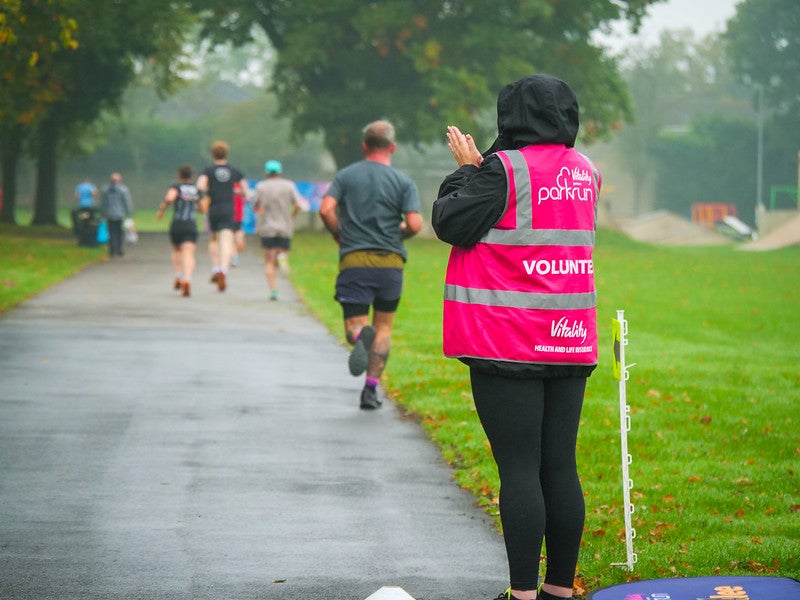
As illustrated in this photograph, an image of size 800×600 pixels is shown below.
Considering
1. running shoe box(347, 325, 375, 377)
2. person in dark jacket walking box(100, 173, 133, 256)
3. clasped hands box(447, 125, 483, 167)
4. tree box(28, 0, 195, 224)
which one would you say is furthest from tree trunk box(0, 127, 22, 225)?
clasped hands box(447, 125, 483, 167)

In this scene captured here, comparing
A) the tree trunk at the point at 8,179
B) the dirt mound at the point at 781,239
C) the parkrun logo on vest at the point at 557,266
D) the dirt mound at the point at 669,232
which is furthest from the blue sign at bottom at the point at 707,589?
the dirt mound at the point at 669,232

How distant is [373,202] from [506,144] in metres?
4.78

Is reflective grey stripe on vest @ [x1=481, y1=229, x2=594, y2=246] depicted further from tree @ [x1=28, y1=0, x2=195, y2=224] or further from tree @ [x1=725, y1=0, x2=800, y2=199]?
tree @ [x1=725, y1=0, x2=800, y2=199]

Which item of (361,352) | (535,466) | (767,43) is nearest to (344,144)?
(361,352)

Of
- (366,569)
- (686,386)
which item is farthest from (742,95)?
(366,569)

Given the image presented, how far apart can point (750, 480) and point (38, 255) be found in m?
22.9

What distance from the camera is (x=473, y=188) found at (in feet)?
15.2

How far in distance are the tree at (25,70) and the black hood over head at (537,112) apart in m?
12.3

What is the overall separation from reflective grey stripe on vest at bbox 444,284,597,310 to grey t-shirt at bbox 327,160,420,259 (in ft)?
15.7

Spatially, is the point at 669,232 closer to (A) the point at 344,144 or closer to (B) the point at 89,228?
(A) the point at 344,144

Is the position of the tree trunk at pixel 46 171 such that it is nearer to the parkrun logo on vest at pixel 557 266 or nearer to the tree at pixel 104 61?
the tree at pixel 104 61

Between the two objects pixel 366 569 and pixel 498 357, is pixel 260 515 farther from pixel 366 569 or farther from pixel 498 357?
pixel 498 357

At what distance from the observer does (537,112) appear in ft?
15.3

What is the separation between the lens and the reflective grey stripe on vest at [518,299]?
4613mm
